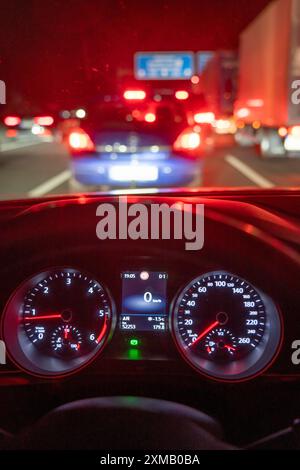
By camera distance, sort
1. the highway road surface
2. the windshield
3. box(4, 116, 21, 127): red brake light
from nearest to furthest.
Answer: the windshield, box(4, 116, 21, 127): red brake light, the highway road surface

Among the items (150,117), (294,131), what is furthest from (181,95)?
(294,131)

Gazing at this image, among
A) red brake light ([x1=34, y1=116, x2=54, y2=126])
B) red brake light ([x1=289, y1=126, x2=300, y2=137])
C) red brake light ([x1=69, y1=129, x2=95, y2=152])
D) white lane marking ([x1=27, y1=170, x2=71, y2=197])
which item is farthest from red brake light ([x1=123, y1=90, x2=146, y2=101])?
red brake light ([x1=289, y1=126, x2=300, y2=137])

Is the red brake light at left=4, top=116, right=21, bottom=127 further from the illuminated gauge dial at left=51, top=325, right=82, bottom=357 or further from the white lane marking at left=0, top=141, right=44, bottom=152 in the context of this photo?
the white lane marking at left=0, top=141, right=44, bottom=152

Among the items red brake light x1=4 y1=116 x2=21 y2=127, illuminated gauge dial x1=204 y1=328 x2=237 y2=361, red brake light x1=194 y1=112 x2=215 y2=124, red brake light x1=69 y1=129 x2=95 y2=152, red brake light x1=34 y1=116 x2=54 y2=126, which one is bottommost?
illuminated gauge dial x1=204 y1=328 x2=237 y2=361

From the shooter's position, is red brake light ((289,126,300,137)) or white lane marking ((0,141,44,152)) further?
red brake light ((289,126,300,137))

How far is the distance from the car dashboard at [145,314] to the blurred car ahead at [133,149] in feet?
21.0

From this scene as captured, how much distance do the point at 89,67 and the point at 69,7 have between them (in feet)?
1.69

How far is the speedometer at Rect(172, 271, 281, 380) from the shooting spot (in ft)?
12.9

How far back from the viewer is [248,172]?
49.6ft

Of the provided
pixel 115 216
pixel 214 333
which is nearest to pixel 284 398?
pixel 214 333

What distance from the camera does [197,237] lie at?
3889 millimetres

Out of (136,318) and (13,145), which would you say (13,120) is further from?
(13,145)

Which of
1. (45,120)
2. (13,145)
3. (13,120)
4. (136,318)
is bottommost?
(136,318)

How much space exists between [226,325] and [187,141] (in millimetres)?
7821
